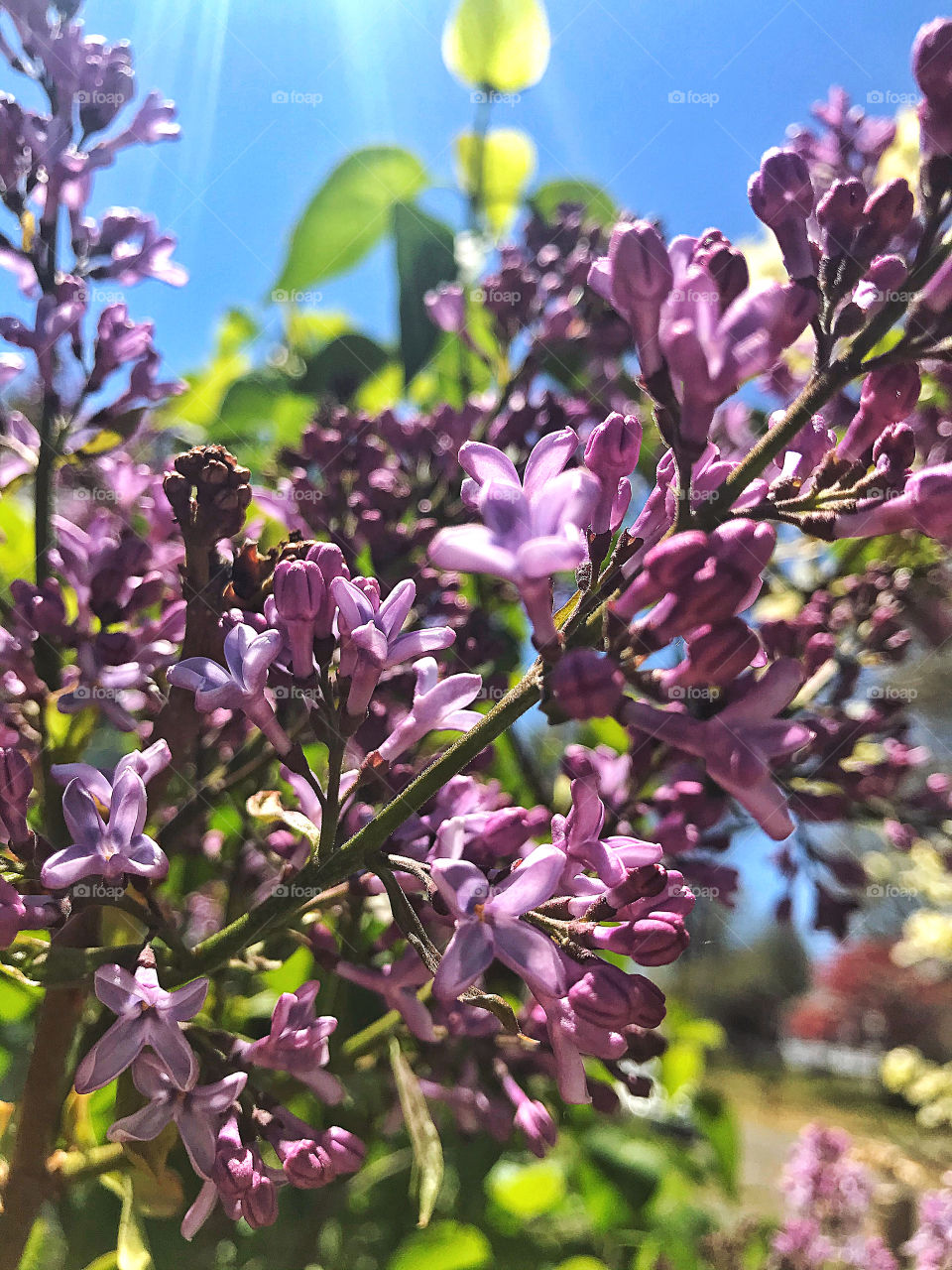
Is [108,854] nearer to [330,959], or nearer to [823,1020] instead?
[330,959]

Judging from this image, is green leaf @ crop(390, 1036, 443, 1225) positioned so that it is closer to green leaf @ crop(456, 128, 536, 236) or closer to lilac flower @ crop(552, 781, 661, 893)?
lilac flower @ crop(552, 781, 661, 893)

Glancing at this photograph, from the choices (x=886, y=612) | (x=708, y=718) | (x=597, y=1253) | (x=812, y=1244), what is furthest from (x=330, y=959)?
(x=812, y=1244)

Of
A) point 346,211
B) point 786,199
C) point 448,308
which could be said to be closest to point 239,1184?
point 786,199

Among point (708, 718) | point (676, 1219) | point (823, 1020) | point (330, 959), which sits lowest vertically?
point (823, 1020)

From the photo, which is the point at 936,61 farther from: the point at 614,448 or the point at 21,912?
the point at 21,912
